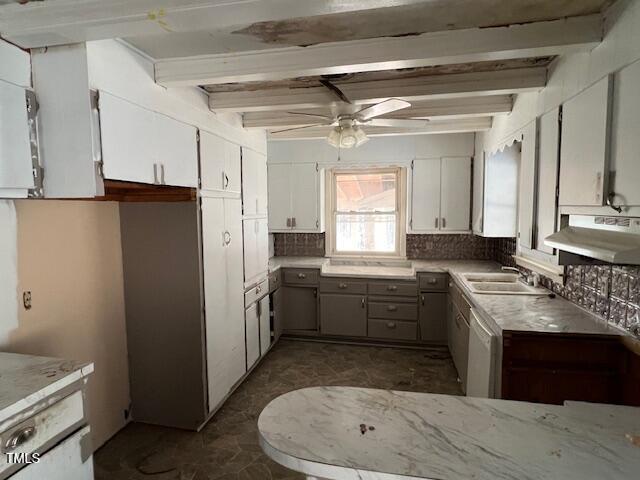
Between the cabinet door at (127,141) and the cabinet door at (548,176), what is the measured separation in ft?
7.35

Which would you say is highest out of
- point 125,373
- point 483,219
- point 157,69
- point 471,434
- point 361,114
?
point 157,69

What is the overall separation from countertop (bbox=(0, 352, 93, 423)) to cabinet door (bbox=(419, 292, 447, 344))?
3.18m

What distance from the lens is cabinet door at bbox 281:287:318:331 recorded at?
4.18 metres

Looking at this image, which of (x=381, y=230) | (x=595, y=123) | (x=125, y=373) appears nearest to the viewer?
(x=595, y=123)

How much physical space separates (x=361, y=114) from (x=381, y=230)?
2373mm

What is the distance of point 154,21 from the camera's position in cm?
135

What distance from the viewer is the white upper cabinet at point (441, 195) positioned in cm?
407

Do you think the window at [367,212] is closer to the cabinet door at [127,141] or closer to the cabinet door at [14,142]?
the cabinet door at [127,141]

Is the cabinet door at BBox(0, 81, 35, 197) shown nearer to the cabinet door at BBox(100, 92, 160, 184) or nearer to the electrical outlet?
the cabinet door at BBox(100, 92, 160, 184)

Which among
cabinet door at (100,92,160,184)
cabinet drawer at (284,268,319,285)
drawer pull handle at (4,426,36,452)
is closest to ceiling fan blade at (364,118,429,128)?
cabinet door at (100,92,160,184)

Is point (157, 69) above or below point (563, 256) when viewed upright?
above

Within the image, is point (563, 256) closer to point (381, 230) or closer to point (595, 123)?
point (595, 123)

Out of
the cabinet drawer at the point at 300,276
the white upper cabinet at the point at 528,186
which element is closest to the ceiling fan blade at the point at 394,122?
the white upper cabinet at the point at 528,186

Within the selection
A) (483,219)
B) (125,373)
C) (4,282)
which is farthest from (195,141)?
(483,219)
